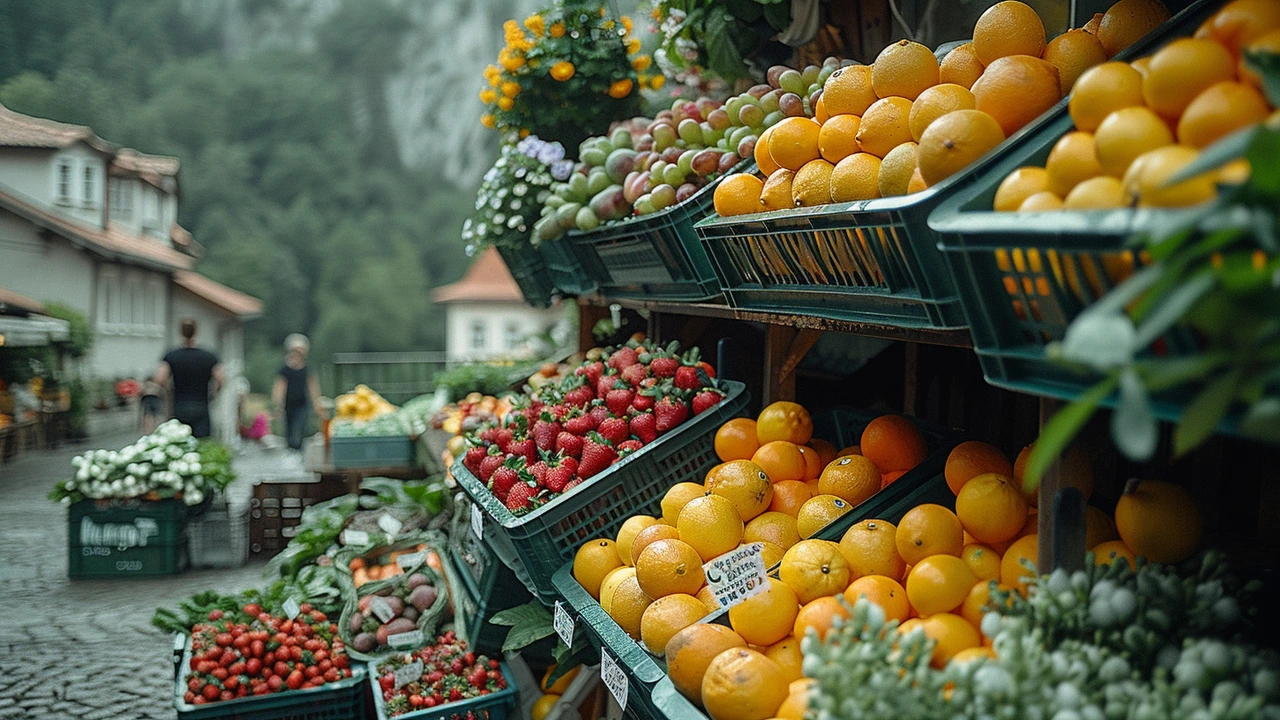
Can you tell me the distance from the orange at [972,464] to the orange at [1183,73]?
1.02 m

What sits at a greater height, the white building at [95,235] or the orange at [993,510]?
the white building at [95,235]

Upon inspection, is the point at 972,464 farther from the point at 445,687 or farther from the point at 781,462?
the point at 445,687

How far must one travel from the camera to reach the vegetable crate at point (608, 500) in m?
2.85

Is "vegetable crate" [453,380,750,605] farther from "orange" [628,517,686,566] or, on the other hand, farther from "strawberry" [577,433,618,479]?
"orange" [628,517,686,566]

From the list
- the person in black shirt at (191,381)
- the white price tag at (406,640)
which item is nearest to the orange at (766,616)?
the white price tag at (406,640)

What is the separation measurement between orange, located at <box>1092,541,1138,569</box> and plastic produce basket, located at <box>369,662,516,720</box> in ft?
7.66

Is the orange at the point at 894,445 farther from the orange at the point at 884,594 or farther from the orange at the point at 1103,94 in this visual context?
the orange at the point at 1103,94

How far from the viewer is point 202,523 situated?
6988 mm

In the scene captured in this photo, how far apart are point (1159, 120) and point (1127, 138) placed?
0.19 ft

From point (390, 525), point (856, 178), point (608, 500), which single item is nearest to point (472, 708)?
point (608, 500)

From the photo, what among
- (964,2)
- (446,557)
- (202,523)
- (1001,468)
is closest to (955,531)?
(1001,468)

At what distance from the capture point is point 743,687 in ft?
5.78

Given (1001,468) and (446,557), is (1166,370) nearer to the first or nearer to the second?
(1001,468)

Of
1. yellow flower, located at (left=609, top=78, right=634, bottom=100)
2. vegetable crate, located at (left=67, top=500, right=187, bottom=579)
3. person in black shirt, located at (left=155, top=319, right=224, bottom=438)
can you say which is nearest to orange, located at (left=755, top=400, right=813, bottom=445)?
yellow flower, located at (left=609, top=78, right=634, bottom=100)
